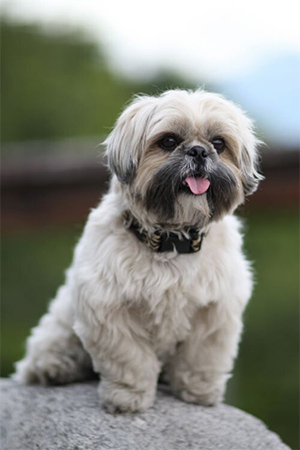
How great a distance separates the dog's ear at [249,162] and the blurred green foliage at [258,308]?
3.00 metres

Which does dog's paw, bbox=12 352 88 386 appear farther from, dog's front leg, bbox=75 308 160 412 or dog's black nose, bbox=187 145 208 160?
dog's black nose, bbox=187 145 208 160

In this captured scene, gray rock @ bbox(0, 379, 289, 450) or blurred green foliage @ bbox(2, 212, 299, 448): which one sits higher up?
blurred green foliage @ bbox(2, 212, 299, 448)

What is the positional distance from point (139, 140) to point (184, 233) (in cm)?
60

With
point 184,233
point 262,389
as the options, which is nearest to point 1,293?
point 262,389

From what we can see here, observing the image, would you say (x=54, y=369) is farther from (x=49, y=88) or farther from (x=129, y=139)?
(x=49, y=88)

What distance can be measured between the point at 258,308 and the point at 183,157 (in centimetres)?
743

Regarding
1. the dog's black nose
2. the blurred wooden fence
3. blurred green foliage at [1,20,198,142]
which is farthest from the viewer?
blurred green foliage at [1,20,198,142]

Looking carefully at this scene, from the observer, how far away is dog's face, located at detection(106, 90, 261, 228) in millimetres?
3895

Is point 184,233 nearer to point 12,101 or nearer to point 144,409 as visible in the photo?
point 144,409

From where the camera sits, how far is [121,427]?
4.35m

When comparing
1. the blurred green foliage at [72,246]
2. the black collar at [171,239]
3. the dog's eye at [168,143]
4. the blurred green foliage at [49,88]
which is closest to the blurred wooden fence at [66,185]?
the blurred green foliage at [72,246]

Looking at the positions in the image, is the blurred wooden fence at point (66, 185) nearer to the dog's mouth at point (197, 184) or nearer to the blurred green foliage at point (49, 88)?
the dog's mouth at point (197, 184)

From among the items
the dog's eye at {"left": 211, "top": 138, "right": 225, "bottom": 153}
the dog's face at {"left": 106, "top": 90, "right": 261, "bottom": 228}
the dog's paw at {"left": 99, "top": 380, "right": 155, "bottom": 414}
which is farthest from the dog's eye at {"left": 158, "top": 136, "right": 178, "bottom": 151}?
the dog's paw at {"left": 99, "top": 380, "right": 155, "bottom": 414}

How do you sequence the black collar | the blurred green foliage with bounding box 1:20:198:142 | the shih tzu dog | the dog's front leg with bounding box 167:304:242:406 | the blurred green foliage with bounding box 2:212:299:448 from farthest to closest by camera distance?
the blurred green foliage with bounding box 1:20:198:142 < the blurred green foliage with bounding box 2:212:299:448 < the dog's front leg with bounding box 167:304:242:406 < the black collar < the shih tzu dog
